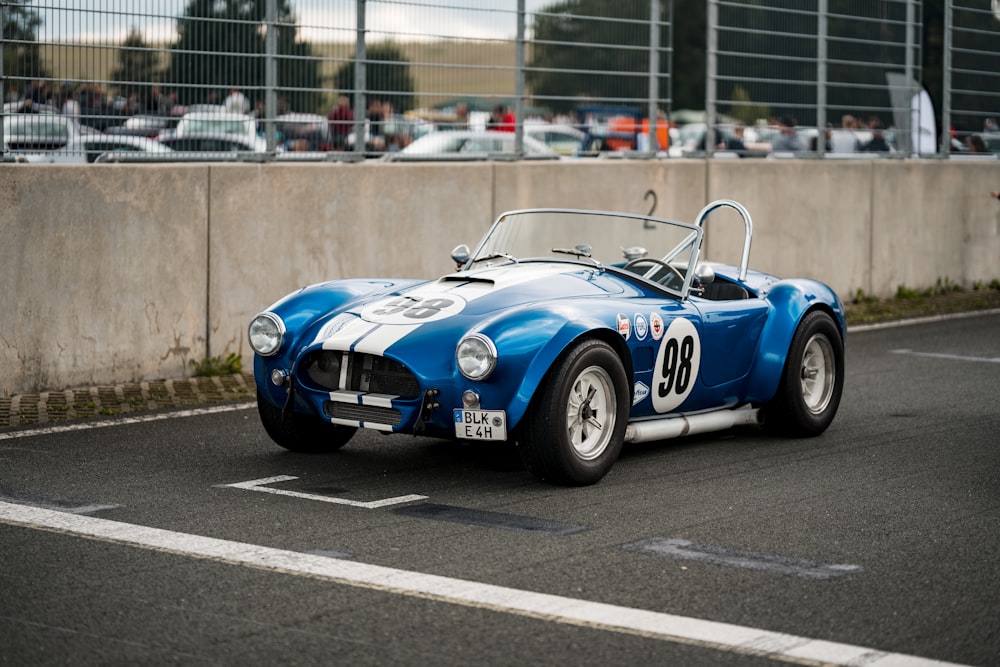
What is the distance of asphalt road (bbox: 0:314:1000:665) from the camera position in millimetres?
4379

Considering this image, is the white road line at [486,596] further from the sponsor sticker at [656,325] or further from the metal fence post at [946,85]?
the metal fence post at [946,85]

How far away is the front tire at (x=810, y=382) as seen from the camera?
797cm

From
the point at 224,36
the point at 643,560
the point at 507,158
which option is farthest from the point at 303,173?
the point at 643,560

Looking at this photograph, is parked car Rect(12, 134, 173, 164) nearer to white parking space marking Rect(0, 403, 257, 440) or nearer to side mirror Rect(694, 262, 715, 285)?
white parking space marking Rect(0, 403, 257, 440)

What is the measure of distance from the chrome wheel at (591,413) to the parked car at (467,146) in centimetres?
491

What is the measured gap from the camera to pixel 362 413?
664cm

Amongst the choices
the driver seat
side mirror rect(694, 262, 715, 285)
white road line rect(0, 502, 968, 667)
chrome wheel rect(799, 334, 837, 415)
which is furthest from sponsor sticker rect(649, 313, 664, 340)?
white road line rect(0, 502, 968, 667)

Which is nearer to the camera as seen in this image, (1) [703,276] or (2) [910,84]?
(1) [703,276]

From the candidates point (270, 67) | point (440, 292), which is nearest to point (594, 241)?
point (440, 292)

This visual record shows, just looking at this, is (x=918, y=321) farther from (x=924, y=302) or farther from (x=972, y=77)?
(x=972, y=77)

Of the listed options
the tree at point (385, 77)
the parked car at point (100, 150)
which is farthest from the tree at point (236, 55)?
the parked car at point (100, 150)

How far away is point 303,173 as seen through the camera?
1048cm

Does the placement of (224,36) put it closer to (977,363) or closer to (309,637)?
(977,363)

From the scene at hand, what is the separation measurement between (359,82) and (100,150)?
2.23m
